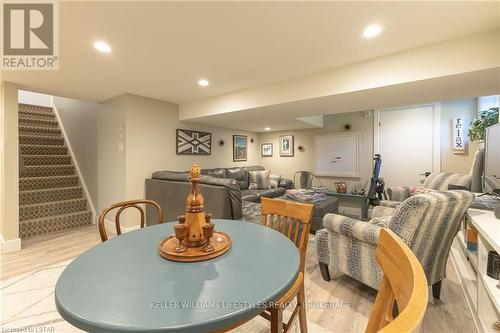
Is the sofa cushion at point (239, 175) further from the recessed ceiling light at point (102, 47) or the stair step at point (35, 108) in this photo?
the stair step at point (35, 108)

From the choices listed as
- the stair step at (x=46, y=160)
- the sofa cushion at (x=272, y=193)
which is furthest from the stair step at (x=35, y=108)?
the sofa cushion at (x=272, y=193)

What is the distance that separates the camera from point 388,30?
180 cm

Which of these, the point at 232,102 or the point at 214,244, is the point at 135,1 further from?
the point at 232,102

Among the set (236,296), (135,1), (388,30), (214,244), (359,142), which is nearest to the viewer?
(236,296)

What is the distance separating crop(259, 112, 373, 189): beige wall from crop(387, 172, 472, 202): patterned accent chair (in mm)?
1266

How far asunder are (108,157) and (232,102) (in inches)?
92.4

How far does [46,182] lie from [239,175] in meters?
3.72

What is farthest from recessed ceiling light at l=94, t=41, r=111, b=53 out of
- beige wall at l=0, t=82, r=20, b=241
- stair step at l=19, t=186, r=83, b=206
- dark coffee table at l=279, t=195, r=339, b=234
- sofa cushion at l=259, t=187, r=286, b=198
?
sofa cushion at l=259, t=187, r=286, b=198

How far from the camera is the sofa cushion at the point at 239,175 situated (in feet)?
16.9

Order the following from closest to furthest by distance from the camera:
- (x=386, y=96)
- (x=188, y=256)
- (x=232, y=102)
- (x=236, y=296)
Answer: (x=236, y=296), (x=188, y=256), (x=386, y=96), (x=232, y=102)

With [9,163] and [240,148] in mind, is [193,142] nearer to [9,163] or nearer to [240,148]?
[240,148]

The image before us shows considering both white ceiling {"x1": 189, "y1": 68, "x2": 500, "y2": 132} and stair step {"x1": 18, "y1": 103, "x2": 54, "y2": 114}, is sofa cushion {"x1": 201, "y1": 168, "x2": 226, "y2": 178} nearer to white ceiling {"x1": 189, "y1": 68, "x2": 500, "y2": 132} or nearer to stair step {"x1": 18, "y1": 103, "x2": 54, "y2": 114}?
white ceiling {"x1": 189, "y1": 68, "x2": 500, "y2": 132}

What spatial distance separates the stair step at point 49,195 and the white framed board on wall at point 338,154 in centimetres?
532

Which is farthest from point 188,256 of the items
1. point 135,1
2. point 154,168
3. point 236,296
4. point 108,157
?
point 108,157
